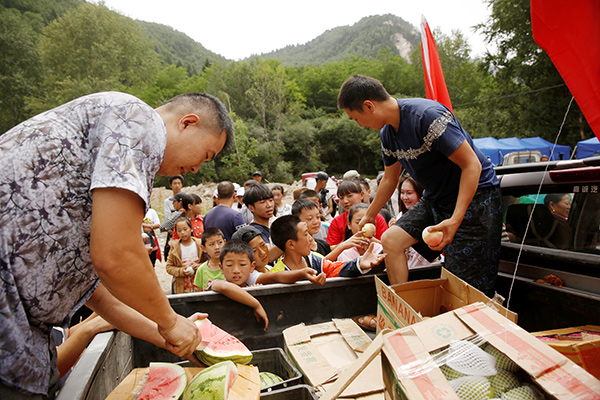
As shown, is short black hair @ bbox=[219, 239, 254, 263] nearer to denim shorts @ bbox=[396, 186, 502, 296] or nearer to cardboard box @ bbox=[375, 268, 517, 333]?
cardboard box @ bbox=[375, 268, 517, 333]

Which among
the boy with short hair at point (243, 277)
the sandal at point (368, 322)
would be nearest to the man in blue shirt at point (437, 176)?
the sandal at point (368, 322)

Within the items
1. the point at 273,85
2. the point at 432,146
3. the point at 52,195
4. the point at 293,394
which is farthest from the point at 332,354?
the point at 273,85

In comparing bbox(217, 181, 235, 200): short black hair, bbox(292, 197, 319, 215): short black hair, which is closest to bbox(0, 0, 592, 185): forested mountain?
bbox(217, 181, 235, 200): short black hair

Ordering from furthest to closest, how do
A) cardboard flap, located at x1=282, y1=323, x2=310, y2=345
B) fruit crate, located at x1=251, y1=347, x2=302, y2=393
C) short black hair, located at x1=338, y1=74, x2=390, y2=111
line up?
short black hair, located at x1=338, y1=74, x2=390, y2=111 → cardboard flap, located at x1=282, y1=323, x2=310, y2=345 → fruit crate, located at x1=251, y1=347, x2=302, y2=393

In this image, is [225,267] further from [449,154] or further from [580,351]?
[580,351]

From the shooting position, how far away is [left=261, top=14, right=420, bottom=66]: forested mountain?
12796 centimetres

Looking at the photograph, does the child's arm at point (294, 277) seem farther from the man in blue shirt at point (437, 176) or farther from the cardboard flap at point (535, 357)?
the cardboard flap at point (535, 357)

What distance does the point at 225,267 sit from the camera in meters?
3.20

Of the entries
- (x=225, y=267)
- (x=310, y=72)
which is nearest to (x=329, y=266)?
(x=225, y=267)

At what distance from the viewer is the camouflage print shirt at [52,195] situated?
1.15 metres

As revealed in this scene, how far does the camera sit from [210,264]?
4.05 m

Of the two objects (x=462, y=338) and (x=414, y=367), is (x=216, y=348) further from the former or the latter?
(x=462, y=338)

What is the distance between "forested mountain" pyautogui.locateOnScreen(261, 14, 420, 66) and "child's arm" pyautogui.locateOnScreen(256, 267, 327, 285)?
126 m

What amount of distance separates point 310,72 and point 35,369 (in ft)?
227
